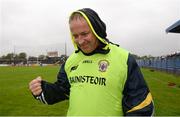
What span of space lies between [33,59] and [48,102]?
398 feet

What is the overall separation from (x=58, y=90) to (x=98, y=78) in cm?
45

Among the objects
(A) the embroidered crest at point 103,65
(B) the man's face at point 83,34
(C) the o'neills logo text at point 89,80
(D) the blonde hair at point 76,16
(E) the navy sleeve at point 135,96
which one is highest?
(D) the blonde hair at point 76,16

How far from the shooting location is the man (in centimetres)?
294

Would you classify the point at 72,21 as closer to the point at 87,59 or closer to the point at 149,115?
the point at 87,59

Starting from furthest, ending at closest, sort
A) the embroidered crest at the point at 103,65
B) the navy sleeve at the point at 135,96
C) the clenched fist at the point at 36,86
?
1. the clenched fist at the point at 36,86
2. the embroidered crest at the point at 103,65
3. the navy sleeve at the point at 135,96

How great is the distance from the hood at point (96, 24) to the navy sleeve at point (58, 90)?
16.9 inches

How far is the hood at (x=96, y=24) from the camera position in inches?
119

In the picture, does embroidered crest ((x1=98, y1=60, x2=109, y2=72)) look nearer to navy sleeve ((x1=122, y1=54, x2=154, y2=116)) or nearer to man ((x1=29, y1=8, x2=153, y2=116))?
man ((x1=29, y1=8, x2=153, y2=116))

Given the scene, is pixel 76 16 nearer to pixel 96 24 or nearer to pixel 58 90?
pixel 96 24

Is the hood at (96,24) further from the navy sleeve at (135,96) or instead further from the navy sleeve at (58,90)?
the navy sleeve at (58,90)

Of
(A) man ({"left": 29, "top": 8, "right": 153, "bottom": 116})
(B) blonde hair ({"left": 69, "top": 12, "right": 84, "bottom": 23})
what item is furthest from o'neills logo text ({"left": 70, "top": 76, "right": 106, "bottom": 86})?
(B) blonde hair ({"left": 69, "top": 12, "right": 84, "bottom": 23})

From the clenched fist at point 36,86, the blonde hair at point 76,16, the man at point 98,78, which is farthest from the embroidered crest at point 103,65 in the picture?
the clenched fist at point 36,86

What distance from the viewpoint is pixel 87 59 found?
315cm

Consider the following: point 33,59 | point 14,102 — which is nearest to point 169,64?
point 14,102
